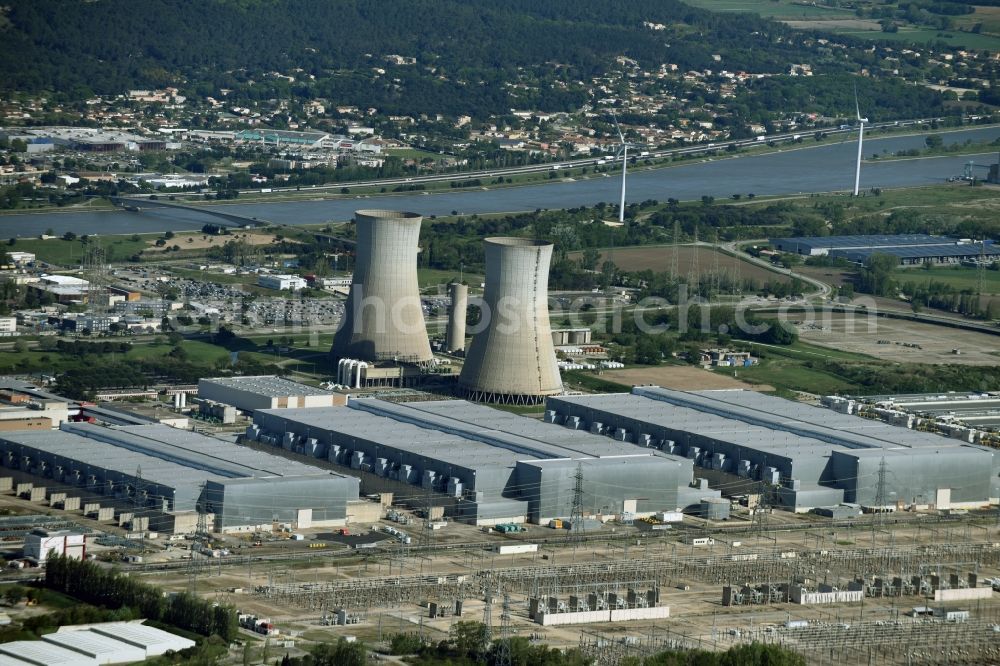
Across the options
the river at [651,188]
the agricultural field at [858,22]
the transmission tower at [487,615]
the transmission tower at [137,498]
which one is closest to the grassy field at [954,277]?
the river at [651,188]

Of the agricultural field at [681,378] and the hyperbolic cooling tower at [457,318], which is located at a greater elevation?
the hyperbolic cooling tower at [457,318]

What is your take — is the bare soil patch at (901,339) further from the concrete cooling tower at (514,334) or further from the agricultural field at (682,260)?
the concrete cooling tower at (514,334)

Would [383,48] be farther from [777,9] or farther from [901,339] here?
[901,339]

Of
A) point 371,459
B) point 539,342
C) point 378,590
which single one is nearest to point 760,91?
→ point 539,342

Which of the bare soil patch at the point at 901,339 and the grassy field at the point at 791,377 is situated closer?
the grassy field at the point at 791,377

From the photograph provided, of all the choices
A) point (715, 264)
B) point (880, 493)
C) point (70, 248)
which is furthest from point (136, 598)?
point (715, 264)
